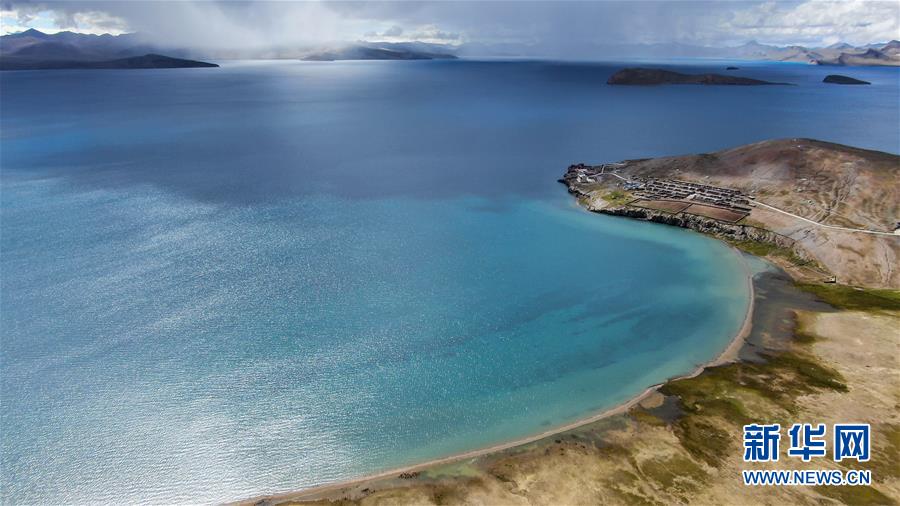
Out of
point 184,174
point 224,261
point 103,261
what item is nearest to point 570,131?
point 184,174

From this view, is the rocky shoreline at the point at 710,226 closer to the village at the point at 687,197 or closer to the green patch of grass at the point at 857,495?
the village at the point at 687,197

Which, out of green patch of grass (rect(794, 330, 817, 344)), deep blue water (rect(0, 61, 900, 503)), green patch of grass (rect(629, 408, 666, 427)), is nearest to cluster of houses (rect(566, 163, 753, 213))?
deep blue water (rect(0, 61, 900, 503))

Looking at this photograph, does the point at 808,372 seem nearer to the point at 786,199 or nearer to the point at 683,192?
the point at 786,199

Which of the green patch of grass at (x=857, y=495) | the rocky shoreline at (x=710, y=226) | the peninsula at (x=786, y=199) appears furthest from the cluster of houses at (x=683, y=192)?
the green patch of grass at (x=857, y=495)

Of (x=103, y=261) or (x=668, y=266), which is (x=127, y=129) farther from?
(x=668, y=266)

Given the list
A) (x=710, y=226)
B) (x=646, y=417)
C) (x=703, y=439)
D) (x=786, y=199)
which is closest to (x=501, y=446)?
(x=646, y=417)

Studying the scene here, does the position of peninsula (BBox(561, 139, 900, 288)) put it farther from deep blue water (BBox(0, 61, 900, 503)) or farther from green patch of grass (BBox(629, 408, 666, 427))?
green patch of grass (BBox(629, 408, 666, 427))
